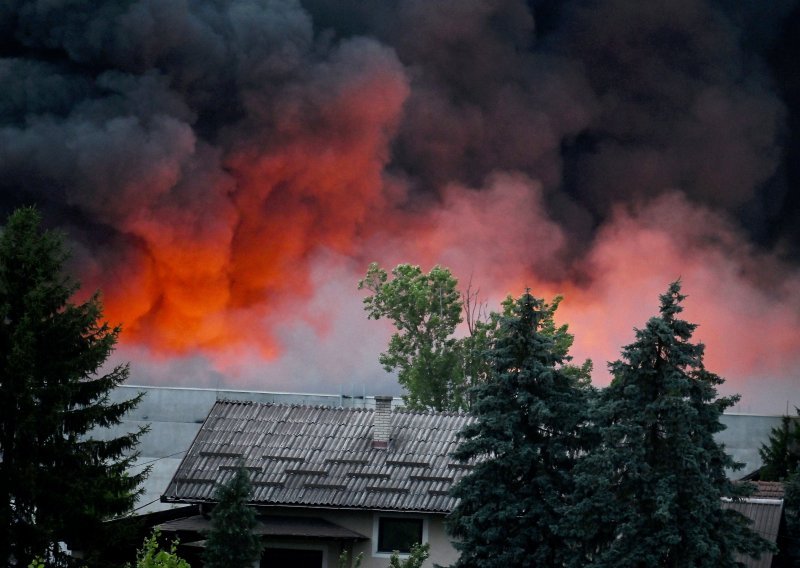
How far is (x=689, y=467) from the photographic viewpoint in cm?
2044

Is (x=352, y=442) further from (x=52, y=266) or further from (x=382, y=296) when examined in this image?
(x=382, y=296)

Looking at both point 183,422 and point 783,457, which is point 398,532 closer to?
point 783,457

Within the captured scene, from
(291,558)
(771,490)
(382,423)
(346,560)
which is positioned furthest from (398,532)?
(771,490)

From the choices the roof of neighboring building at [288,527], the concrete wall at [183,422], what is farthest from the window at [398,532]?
the concrete wall at [183,422]

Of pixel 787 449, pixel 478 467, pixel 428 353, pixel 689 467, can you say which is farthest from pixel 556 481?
pixel 428 353

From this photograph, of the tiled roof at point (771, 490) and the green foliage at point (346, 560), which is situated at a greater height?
the tiled roof at point (771, 490)

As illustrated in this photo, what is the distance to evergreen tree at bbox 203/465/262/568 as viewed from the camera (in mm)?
19562

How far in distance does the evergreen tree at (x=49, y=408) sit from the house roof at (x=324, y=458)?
21.8 ft

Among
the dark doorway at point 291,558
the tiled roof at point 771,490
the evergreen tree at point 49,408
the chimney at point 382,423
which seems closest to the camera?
the evergreen tree at point 49,408

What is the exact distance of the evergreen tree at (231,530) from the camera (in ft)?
64.2

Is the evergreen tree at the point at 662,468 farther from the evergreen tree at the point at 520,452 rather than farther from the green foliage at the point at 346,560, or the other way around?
the green foliage at the point at 346,560

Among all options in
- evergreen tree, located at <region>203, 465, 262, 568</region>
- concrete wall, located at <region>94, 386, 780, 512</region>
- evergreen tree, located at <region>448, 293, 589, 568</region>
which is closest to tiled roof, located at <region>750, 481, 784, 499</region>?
evergreen tree, located at <region>448, 293, 589, 568</region>

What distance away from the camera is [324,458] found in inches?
1238

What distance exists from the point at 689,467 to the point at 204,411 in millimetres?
34193
